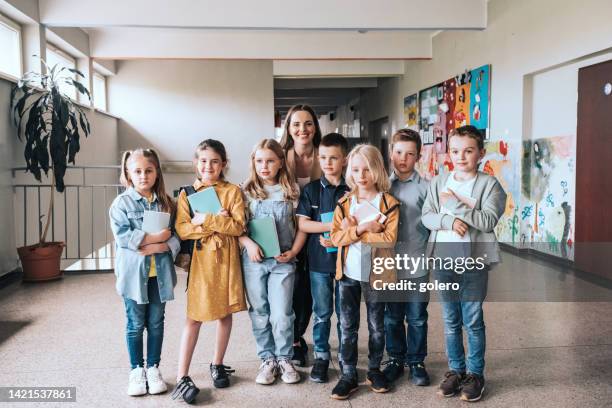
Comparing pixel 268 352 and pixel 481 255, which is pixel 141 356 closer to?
pixel 268 352

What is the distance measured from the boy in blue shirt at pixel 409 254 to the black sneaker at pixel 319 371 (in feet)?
0.87

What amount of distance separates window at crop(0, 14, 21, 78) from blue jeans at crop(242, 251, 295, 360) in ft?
13.4

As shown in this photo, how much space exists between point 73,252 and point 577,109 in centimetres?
575

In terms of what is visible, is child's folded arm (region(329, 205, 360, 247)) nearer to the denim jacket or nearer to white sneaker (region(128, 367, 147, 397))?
the denim jacket

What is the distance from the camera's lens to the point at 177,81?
9383 mm

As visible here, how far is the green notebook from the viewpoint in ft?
7.68

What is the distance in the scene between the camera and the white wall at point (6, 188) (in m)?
4.50

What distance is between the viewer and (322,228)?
2334mm

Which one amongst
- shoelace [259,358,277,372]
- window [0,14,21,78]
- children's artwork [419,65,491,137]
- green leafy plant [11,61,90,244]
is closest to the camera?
shoelace [259,358,277,372]

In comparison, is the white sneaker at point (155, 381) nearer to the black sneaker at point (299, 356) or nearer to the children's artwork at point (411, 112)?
the black sneaker at point (299, 356)

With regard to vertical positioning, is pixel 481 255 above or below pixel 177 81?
below

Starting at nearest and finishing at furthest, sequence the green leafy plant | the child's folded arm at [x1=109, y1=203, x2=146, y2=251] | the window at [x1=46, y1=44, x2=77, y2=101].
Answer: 1. the child's folded arm at [x1=109, y1=203, x2=146, y2=251]
2. the green leafy plant
3. the window at [x1=46, y1=44, x2=77, y2=101]

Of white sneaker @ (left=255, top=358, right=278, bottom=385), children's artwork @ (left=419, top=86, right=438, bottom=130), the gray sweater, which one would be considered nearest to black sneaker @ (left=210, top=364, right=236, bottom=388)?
white sneaker @ (left=255, top=358, right=278, bottom=385)

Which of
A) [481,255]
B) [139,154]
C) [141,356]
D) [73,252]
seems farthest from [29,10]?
[481,255]
